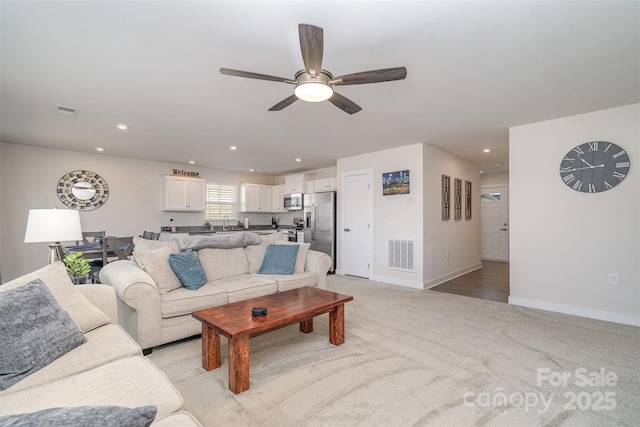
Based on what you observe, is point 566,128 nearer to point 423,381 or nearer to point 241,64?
point 423,381

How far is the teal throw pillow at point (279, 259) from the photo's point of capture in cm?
363

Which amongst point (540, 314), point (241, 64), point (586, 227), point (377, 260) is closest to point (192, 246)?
point (241, 64)

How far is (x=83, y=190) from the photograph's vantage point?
538 centimetres

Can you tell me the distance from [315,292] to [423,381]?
1.25 metres

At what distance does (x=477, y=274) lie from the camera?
5.96 meters

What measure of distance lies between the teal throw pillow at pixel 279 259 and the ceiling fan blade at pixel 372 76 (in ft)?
7.48

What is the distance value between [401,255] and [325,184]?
2.41m

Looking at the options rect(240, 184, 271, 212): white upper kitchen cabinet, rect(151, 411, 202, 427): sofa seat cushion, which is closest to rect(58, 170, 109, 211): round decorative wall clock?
rect(240, 184, 271, 212): white upper kitchen cabinet

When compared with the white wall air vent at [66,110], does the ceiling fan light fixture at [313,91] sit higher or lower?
lower

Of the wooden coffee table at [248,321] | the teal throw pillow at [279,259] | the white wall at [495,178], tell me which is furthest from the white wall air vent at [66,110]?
the white wall at [495,178]

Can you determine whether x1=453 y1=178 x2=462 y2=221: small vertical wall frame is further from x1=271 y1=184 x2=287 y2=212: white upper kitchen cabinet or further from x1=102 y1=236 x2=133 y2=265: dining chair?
A: x1=102 y1=236 x2=133 y2=265: dining chair

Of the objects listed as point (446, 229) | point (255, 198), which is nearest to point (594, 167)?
point (446, 229)

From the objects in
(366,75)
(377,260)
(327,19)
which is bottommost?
(377,260)

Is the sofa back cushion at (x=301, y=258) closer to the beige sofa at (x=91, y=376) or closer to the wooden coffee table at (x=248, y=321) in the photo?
the wooden coffee table at (x=248, y=321)
